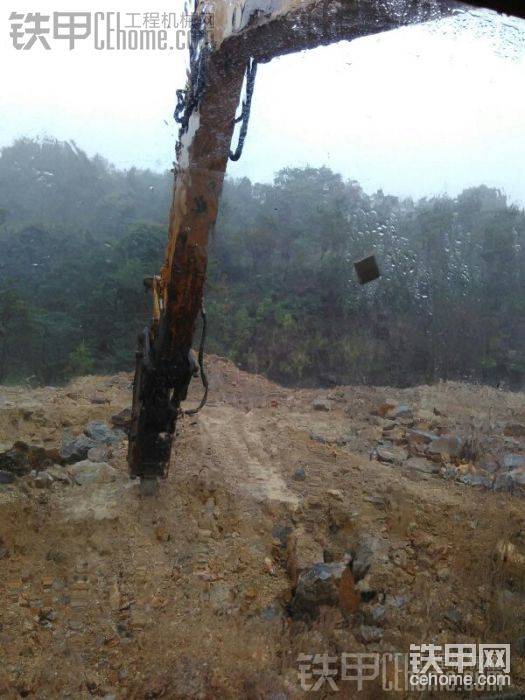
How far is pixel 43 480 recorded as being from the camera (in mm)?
2508

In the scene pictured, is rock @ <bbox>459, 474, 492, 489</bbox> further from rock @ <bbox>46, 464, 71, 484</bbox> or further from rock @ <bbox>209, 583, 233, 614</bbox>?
rock @ <bbox>46, 464, 71, 484</bbox>

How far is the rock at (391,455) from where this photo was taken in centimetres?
329

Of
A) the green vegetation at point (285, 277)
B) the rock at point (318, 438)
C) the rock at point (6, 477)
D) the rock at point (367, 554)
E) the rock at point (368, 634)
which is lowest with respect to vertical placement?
the rock at point (368, 634)

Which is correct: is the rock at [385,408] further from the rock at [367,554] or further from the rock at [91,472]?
the rock at [91,472]

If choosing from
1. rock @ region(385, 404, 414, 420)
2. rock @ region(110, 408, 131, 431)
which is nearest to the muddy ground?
rock @ region(110, 408, 131, 431)

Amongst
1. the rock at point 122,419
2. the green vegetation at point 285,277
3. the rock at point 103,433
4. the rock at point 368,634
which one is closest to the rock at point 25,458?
the rock at point 103,433

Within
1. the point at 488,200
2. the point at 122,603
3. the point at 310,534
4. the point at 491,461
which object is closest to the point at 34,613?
the point at 122,603

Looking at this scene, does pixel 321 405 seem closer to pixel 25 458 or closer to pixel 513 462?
pixel 513 462

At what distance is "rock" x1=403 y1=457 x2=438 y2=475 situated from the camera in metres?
3.19

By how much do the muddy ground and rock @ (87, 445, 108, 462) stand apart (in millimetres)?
69

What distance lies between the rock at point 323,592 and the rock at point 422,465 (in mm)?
1162

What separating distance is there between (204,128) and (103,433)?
1722mm

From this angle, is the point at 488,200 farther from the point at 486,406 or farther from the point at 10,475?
the point at 10,475

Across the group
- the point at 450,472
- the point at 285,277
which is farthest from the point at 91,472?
the point at 285,277
